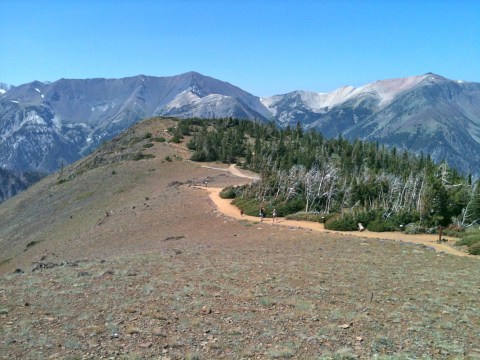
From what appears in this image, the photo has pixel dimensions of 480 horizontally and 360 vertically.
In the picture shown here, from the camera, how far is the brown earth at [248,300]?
40.9 feet

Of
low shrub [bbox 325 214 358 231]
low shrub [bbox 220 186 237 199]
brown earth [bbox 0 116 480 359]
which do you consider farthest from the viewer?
low shrub [bbox 220 186 237 199]

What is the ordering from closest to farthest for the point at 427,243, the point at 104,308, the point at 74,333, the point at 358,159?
the point at 74,333, the point at 104,308, the point at 427,243, the point at 358,159

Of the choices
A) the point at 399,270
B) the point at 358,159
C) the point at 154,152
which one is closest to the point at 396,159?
the point at 358,159

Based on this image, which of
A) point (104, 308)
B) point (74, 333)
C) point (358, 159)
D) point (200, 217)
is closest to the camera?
point (74, 333)

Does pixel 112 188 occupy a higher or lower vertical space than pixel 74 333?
lower

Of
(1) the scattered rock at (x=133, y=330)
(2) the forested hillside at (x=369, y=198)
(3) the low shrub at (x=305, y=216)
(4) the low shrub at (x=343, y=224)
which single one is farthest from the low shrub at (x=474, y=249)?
(1) the scattered rock at (x=133, y=330)

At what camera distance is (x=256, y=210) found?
142 feet

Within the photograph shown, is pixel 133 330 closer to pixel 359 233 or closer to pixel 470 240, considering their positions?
pixel 359 233

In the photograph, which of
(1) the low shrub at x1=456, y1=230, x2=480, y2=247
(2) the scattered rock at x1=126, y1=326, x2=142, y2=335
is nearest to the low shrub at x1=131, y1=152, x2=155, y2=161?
(1) the low shrub at x1=456, y1=230, x2=480, y2=247

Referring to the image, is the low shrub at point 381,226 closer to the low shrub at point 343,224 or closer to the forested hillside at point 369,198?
the forested hillside at point 369,198

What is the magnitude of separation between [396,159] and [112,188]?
53936 mm

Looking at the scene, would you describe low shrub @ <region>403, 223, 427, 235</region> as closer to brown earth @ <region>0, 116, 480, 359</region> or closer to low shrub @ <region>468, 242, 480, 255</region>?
brown earth @ <region>0, 116, 480, 359</region>

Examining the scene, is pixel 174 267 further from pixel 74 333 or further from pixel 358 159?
pixel 358 159

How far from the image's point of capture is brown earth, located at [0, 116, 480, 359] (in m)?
12.5
